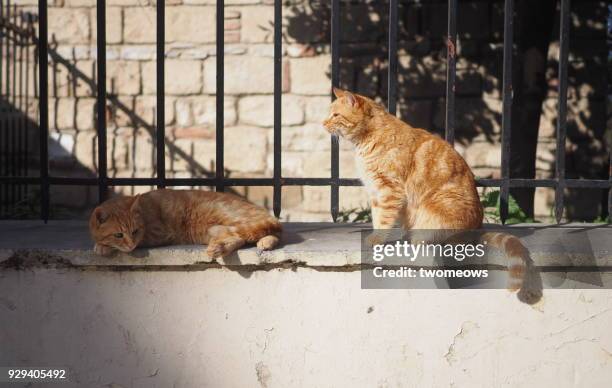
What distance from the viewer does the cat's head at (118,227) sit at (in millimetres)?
2852

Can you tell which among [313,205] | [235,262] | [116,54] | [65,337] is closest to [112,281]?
[65,337]

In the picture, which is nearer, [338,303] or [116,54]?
[338,303]

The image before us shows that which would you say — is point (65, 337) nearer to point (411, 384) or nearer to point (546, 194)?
point (411, 384)

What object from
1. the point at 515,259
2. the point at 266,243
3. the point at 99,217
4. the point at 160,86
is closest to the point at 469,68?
the point at 160,86

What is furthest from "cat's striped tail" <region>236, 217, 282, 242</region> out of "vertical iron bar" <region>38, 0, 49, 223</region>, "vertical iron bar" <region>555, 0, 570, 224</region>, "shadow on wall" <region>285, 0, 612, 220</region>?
"shadow on wall" <region>285, 0, 612, 220</region>

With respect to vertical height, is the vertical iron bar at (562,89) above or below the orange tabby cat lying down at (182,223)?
above

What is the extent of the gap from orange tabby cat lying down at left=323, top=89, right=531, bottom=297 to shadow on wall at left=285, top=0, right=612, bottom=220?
13.1 ft

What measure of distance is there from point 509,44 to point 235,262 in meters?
1.82

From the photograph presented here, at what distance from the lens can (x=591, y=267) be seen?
289 centimetres

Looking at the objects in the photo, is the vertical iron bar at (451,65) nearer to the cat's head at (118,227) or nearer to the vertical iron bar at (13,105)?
the cat's head at (118,227)

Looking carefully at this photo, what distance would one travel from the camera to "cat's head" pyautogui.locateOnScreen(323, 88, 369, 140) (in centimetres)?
339

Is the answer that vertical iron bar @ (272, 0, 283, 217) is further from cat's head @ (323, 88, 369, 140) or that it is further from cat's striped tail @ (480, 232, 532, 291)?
cat's striped tail @ (480, 232, 532, 291)

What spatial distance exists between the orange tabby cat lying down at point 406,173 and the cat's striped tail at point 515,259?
0.13 ft

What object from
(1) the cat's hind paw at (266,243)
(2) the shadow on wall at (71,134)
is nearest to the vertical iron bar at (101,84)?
(1) the cat's hind paw at (266,243)
